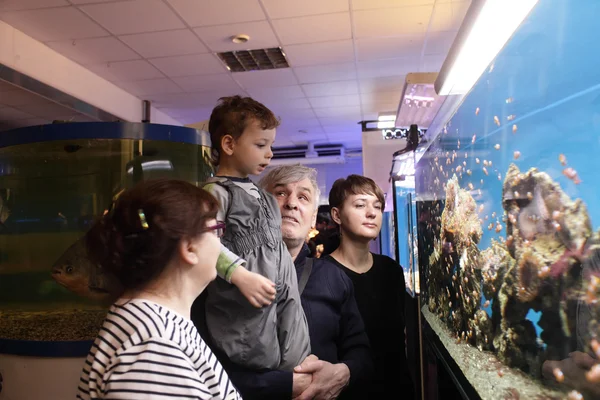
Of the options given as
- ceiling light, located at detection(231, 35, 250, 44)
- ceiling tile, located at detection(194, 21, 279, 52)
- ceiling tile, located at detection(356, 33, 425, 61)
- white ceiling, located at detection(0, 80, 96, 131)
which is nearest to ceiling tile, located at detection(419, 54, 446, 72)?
ceiling tile, located at detection(356, 33, 425, 61)

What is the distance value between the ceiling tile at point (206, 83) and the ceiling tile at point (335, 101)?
1.44 m

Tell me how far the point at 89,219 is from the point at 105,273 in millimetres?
1954

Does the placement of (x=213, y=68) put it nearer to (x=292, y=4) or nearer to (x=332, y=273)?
(x=292, y=4)

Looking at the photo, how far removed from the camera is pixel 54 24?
470 cm

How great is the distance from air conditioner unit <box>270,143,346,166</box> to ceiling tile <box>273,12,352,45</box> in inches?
232

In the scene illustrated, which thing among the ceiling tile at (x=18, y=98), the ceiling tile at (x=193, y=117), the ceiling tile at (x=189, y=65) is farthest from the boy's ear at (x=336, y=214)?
the ceiling tile at (x=193, y=117)

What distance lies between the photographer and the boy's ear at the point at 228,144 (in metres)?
1.53

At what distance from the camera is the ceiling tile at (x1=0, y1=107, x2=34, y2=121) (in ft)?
21.3

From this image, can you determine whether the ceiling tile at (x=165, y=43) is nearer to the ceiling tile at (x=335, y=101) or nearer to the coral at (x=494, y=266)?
the ceiling tile at (x=335, y=101)

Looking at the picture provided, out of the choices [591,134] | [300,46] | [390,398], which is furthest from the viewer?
[300,46]

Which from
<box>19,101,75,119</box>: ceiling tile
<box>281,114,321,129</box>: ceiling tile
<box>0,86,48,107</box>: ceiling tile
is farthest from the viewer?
<box>281,114,321,129</box>: ceiling tile

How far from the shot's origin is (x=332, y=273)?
1.71m

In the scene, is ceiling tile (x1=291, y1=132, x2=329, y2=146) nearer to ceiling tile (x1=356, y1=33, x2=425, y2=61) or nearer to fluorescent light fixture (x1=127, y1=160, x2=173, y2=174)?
ceiling tile (x1=356, y1=33, x2=425, y2=61)

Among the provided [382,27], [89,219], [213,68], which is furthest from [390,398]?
[213,68]
